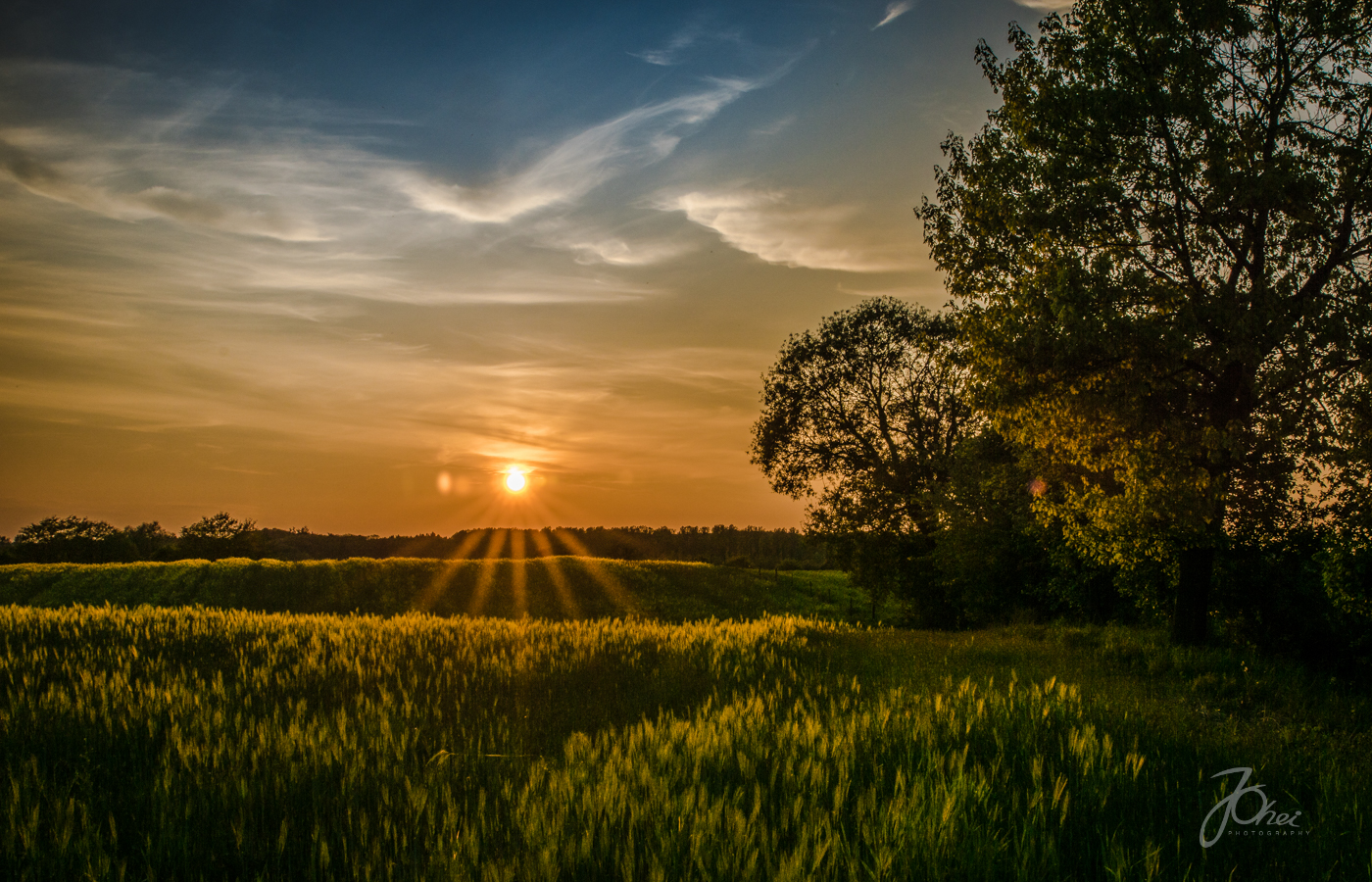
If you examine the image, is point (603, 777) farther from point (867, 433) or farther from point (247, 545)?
point (247, 545)

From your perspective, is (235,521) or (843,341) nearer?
(843,341)

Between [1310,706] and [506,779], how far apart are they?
41.7 ft

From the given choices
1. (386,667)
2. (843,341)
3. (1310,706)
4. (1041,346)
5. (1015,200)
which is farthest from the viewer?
(843,341)

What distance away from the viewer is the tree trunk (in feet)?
52.1

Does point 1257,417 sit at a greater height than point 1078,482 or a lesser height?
greater

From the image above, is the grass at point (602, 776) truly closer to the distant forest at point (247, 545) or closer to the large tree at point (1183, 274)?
the large tree at point (1183, 274)

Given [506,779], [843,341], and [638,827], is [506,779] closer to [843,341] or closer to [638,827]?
[638,827]

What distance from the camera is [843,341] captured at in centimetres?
3566

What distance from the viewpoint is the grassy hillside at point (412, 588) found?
126 feet

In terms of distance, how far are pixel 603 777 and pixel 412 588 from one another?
40.3 meters

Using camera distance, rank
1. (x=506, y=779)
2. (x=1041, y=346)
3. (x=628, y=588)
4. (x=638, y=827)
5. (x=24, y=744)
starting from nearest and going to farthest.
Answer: (x=638, y=827), (x=506, y=779), (x=24, y=744), (x=1041, y=346), (x=628, y=588)

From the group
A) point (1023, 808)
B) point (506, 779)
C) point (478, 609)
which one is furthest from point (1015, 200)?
point (478, 609)

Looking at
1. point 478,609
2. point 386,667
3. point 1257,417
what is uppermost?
point 1257,417

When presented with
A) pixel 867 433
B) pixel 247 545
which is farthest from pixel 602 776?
pixel 247 545
